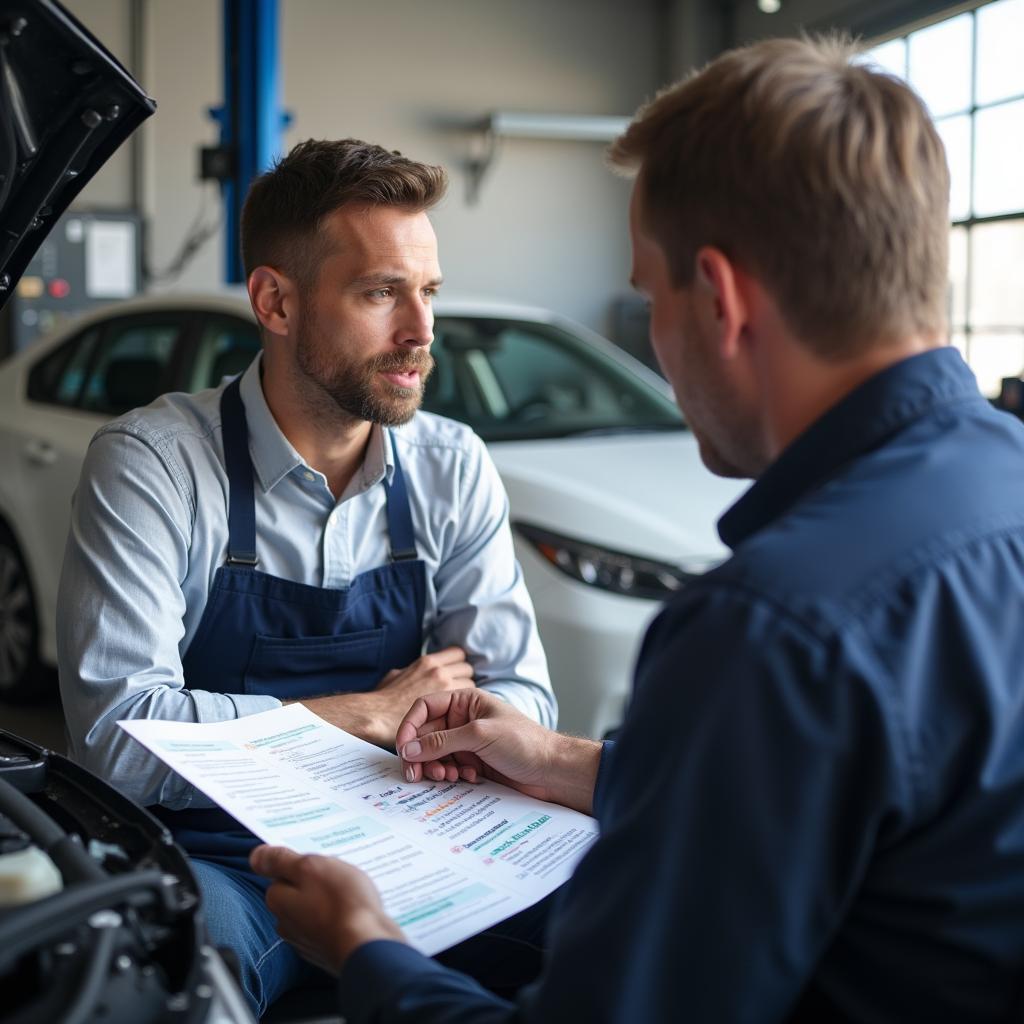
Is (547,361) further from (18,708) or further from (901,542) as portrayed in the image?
(901,542)

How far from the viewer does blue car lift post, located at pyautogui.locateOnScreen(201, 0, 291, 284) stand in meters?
5.16

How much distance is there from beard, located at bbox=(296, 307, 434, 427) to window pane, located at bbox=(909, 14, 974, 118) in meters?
6.69

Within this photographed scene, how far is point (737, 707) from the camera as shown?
30.1 inches

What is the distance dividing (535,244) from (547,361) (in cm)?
604

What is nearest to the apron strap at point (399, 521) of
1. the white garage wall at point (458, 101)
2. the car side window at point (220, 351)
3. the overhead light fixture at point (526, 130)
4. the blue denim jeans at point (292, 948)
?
the blue denim jeans at point (292, 948)

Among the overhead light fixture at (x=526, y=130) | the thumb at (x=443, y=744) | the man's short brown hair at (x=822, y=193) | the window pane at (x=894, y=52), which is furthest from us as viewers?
the overhead light fixture at (x=526, y=130)

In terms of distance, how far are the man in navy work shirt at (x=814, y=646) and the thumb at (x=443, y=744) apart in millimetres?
451

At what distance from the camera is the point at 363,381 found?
1.86m

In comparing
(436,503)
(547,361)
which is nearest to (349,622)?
(436,503)

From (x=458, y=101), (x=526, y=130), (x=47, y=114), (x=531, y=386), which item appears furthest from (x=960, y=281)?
(x=47, y=114)

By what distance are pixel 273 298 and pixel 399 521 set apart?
41 centimetres

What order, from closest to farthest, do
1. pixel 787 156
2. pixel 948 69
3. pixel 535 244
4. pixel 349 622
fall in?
pixel 787 156 → pixel 349 622 → pixel 948 69 → pixel 535 244

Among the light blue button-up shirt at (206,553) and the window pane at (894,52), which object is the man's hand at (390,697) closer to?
the light blue button-up shirt at (206,553)

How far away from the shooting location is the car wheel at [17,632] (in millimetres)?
3764
